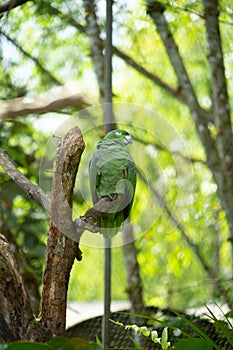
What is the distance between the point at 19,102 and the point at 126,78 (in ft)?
4.65

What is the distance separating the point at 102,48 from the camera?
1916 millimetres

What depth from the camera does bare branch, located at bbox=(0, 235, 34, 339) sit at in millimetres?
936

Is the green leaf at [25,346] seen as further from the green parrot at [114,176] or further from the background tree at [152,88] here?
the background tree at [152,88]

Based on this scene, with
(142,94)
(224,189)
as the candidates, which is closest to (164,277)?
(142,94)

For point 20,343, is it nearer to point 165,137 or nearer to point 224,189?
point 165,137

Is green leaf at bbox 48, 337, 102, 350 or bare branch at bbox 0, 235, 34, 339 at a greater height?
bare branch at bbox 0, 235, 34, 339

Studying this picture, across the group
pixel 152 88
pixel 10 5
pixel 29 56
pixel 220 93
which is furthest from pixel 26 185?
pixel 152 88

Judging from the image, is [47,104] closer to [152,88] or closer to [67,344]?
[67,344]

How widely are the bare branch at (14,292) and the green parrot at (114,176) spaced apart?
0.49ft

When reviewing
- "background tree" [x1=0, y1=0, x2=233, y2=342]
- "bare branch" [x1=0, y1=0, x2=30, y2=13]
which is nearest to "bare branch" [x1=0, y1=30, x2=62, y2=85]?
"background tree" [x1=0, y1=0, x2=233, y2=342]

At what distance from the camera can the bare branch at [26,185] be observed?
0.98 m

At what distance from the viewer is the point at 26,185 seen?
100 centimetres

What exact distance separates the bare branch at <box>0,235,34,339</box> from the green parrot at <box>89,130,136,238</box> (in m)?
0.15

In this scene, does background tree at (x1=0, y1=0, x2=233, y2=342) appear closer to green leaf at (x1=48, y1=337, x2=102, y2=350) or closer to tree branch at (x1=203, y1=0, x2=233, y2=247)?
tree branch at (x1=203, y1=0, x2=233, y2=247)
